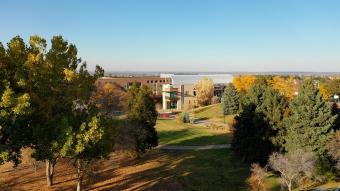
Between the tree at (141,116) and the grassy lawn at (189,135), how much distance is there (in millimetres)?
11775

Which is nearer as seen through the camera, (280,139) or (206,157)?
(280,139)

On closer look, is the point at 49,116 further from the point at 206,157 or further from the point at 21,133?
the point at 206,157

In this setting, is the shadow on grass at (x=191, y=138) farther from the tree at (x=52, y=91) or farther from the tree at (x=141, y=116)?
the tree at (x=52, y=91)

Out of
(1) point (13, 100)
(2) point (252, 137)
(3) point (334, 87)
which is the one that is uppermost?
(1) point (13, 100)

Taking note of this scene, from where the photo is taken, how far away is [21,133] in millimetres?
23125

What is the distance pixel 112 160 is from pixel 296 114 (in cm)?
2101

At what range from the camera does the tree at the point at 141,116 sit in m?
40.4

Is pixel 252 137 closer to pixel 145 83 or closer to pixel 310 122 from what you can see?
pixel 310 122

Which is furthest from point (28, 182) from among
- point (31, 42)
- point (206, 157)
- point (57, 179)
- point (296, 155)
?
point (296, 155)

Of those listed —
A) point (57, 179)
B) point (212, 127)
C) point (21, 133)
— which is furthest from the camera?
point (212, 127)

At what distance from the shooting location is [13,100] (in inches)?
799

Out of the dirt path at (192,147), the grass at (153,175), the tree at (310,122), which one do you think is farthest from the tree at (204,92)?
the tree at (310,122)

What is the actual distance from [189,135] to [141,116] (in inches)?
754

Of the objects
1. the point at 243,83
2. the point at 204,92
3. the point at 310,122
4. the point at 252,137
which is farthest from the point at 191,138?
the point at 204,92
